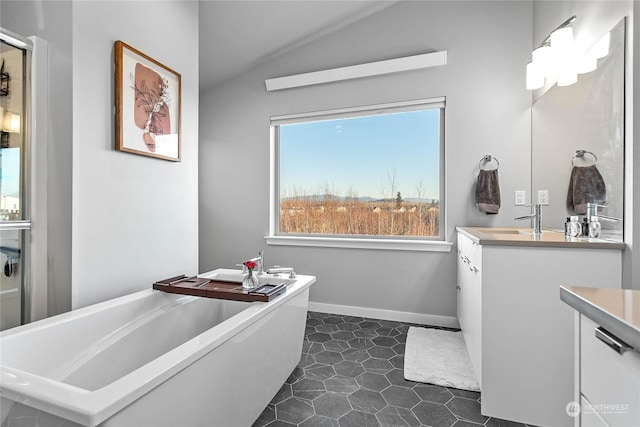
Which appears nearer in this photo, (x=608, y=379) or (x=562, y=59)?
(x=608, y=379)

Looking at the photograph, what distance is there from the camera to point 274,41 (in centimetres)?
321

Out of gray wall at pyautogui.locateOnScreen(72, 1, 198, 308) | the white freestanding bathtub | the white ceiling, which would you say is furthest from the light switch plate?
gray wall at pyautogui.locateOnScreen(72, 1, 198, 308)

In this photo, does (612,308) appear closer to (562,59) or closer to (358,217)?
(562,59)

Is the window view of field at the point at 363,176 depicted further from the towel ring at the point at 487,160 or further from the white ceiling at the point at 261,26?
the white ceiling at the point at 261,26

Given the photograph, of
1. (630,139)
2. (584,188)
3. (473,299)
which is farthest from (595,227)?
(473,299)

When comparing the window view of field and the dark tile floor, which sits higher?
the window view of field

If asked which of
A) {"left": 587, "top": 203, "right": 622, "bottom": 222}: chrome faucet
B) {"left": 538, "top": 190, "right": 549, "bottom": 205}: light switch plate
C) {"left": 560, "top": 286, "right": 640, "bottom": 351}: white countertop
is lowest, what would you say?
{"left": 560, "top": 286, "right": 640, "bottom": 351}: white countertop

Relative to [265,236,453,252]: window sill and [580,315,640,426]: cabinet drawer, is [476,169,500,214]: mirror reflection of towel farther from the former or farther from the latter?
[580,315,640,426]: cabinet drawer

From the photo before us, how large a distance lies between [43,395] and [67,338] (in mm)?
658

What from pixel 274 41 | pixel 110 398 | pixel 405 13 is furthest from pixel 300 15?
pixel 110 398

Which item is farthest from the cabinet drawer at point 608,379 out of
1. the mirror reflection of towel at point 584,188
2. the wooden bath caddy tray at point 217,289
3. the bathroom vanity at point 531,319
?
the mirror reflection of towel at point 584,188

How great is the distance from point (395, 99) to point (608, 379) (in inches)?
110

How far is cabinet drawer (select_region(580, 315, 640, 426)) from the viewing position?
56 centimetres

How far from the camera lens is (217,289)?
5.77ft
